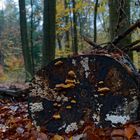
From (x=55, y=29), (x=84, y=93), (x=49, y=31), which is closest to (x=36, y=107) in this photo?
(x=84, y=93)

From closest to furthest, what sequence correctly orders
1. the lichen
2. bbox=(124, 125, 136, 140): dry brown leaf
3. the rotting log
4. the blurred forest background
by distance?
1. bbox=(124, 125, 136, 140): dry brown leaf
2. the rotting log
3. the lichen
4. the blurred forest background

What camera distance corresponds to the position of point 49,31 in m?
9.07

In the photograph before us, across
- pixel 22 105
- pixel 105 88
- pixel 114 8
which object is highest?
pixel 114 8

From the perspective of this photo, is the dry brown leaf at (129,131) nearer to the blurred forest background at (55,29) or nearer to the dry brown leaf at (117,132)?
the dry brown leaf at (117,132)

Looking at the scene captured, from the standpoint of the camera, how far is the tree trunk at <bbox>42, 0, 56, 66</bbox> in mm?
8945

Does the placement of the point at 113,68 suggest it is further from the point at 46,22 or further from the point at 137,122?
the point at 46,22

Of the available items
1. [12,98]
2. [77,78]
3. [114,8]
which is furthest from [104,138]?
[114,8]

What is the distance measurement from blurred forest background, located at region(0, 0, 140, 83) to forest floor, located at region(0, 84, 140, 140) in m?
0.90

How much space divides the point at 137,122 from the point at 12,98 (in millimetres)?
2850

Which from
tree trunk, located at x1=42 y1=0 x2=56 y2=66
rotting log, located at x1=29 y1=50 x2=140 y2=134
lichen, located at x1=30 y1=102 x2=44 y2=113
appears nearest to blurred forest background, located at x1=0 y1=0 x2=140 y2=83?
tree trunk, located at x1=42 y1=0 x2=56 y2=66

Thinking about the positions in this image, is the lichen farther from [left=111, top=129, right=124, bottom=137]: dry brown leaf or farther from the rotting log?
[left=111, top=129, right=124, bottom=137]: dry brown leaf

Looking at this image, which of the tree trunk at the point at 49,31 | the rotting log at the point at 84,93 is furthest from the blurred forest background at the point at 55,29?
the rotting log at the point at 84,93

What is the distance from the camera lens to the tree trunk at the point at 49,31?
8.95 m

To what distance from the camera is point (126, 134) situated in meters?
2.67
